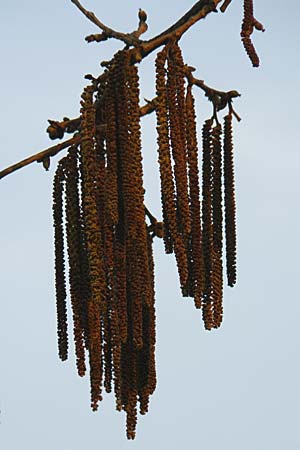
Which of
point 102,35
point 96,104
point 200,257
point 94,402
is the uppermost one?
point 102,35

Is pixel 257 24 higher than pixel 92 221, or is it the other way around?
pixel 257 24

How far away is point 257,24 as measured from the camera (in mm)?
1018

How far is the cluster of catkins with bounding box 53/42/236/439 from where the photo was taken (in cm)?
82

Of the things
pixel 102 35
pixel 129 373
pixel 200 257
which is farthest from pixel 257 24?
pixel 129 373

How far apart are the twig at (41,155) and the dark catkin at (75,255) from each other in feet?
0.13

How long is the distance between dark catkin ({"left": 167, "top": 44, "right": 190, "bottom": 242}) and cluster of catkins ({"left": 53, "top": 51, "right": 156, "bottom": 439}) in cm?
3

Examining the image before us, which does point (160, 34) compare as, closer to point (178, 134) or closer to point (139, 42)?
point (139, 42)

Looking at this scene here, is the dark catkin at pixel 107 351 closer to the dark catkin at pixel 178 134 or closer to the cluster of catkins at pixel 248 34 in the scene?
the dark catkin at pixel 178 134

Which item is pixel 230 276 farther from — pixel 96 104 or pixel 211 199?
pixel 96 104

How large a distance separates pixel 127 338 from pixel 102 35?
30 centimetres

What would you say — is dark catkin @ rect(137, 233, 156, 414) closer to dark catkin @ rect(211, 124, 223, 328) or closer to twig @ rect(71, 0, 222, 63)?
dark catkin @ rect(211, 124, 223, 328)

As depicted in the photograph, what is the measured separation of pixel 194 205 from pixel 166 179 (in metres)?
0.07

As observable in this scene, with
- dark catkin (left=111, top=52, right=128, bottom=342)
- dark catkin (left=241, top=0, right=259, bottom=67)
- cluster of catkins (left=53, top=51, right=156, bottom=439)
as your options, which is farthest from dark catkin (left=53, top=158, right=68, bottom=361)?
dark catkin (left=241, top=0, right=259, bottom=67)

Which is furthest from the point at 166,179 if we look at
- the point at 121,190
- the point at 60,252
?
the point at 60,252
